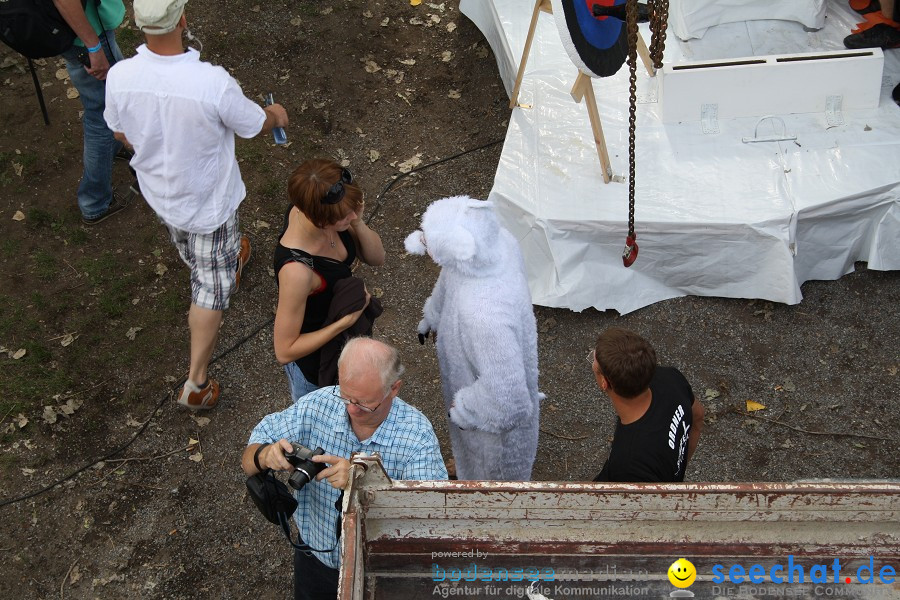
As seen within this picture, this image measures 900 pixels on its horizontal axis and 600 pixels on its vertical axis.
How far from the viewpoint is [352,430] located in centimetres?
265

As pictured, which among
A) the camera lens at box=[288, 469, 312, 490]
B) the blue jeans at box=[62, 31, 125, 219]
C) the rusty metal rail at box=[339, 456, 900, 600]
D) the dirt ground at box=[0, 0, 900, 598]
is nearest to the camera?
the rusty metal rail at box=[339, 456, 900, 600]

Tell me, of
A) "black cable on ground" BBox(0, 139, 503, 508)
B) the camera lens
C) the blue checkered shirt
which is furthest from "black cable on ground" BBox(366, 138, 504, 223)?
the camera lens

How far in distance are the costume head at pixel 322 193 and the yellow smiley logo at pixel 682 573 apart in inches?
65.6

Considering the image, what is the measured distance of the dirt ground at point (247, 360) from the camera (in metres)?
3.99

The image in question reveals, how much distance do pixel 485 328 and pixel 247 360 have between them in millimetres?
2244

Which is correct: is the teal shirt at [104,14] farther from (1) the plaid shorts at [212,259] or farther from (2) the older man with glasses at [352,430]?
(2) the older man with glasses at [352,430]

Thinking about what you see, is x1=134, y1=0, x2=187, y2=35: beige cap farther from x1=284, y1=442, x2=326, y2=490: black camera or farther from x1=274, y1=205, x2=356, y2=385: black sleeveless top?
x1=284, y1=442, x2=326, y2=490: black camera

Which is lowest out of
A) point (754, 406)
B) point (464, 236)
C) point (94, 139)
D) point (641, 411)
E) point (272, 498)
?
point (754, 406)

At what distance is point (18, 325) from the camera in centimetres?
484

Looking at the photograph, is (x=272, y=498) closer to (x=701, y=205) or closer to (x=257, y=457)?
(x=257, y=457)

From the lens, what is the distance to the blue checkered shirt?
2615 millimetres

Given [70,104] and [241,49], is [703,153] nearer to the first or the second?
[241,49]

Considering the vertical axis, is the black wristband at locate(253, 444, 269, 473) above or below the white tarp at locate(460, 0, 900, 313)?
above

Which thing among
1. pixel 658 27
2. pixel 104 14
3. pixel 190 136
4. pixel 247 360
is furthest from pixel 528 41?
pixel 247 360
